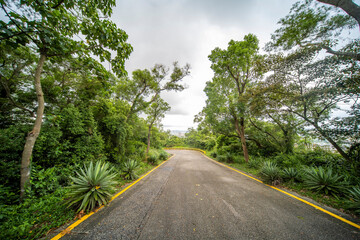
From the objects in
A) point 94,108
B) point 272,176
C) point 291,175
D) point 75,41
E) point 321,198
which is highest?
point 75,41

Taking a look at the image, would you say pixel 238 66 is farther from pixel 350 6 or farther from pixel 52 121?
pixel 52 121

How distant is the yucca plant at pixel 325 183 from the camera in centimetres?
325

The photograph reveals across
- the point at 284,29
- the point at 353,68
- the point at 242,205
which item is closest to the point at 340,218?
the point at 242,205

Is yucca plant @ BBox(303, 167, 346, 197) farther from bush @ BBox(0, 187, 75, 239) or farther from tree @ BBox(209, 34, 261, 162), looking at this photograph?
bush @ BBox(0, 187, 75, 239)

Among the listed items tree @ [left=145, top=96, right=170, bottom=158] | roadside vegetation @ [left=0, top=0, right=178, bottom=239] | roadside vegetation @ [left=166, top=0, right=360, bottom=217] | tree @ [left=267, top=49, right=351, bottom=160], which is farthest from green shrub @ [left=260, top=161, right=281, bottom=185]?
tree @ [left=145, top=96, right=170, bottom=158]

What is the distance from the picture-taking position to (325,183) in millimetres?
3428

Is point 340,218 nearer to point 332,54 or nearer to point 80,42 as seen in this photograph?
point 332,54

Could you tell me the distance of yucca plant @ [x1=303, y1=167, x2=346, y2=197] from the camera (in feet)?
10.7

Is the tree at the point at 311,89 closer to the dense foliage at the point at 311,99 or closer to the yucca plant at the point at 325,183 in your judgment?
the dense foliage at the point at 311,99

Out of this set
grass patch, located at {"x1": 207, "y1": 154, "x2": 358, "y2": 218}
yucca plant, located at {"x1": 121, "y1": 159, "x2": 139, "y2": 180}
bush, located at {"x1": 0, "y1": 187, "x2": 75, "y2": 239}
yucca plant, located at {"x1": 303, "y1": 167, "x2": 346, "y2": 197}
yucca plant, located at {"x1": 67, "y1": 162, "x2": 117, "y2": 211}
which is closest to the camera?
bush, located at {"x1": 0, "y1": 187, "x2": 75, "y2": 239}

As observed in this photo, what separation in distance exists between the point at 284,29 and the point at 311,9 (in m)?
0.90

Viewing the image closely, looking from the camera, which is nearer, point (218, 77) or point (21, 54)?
point (21, 54)

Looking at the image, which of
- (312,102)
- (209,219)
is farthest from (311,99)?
(209,219)

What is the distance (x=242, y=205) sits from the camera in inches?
113
